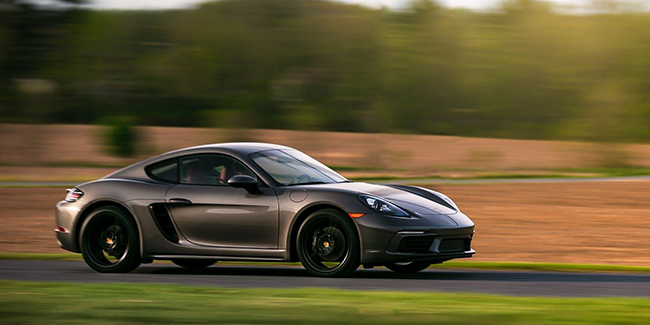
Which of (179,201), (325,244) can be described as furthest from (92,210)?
(325,244)

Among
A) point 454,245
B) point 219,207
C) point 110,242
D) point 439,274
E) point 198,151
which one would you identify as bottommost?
point 439,274

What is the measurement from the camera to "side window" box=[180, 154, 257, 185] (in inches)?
369

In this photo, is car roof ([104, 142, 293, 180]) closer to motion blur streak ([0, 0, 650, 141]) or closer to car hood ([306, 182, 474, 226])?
car hood ([306, 182, 474, 226])

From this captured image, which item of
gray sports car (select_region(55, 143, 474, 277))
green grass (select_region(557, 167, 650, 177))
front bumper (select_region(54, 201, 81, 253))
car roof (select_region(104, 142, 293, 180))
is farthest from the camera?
green grass (select_region(557, 167, 650, 177))

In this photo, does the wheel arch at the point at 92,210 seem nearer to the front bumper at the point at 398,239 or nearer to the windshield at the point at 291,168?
the windshield at the point at 291,168

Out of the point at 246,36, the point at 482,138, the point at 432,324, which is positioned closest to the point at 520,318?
the point at 432,324

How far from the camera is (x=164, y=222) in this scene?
30.8ft

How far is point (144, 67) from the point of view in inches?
1681

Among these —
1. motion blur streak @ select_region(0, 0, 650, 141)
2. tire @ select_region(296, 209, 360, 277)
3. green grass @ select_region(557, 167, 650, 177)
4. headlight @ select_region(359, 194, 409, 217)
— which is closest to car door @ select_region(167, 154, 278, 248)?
tire @ select_region(296, 209, 360, 277)

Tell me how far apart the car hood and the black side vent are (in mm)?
1560

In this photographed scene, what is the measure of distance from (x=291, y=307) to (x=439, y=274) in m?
3.23

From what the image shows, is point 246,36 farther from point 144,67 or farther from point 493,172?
point 493,172

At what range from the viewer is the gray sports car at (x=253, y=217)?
8.68 metres

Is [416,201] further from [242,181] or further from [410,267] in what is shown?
[242,181]
